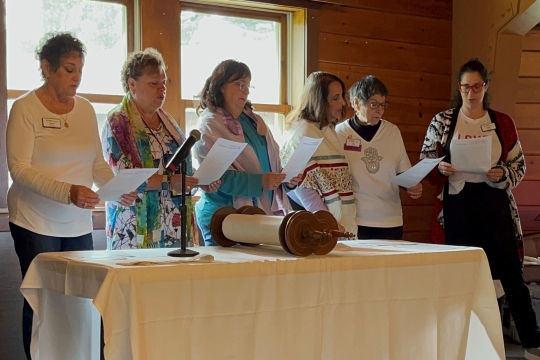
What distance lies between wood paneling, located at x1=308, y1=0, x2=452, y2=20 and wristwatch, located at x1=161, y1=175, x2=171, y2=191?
169cm

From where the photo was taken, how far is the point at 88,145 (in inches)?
95.4

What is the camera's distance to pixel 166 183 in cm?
256

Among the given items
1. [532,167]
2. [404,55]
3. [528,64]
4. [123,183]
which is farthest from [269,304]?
[528,64]

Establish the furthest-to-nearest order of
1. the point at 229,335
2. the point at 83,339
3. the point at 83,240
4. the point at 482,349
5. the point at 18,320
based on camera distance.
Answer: the point at 18,320, the point at 83,240, the point at 482,349, the point at 83,339, the point at 229,335

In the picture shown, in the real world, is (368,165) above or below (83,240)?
above

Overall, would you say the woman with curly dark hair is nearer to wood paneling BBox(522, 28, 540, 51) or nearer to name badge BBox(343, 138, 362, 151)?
name badge BBox(343, 138, 362, 151)

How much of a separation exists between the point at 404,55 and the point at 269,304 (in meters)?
2.63

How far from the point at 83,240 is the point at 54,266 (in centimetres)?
59

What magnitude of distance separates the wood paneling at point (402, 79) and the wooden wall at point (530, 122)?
460 mm

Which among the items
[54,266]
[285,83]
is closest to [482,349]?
[54,266]

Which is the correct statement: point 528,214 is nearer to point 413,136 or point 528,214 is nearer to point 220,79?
point 413,136

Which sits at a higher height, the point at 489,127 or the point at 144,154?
the point at 489,127

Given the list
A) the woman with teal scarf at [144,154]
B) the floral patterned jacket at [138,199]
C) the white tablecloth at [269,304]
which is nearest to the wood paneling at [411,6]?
the woman with teal scarf at [144,154]

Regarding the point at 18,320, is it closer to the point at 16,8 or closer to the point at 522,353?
the point at 16,8
